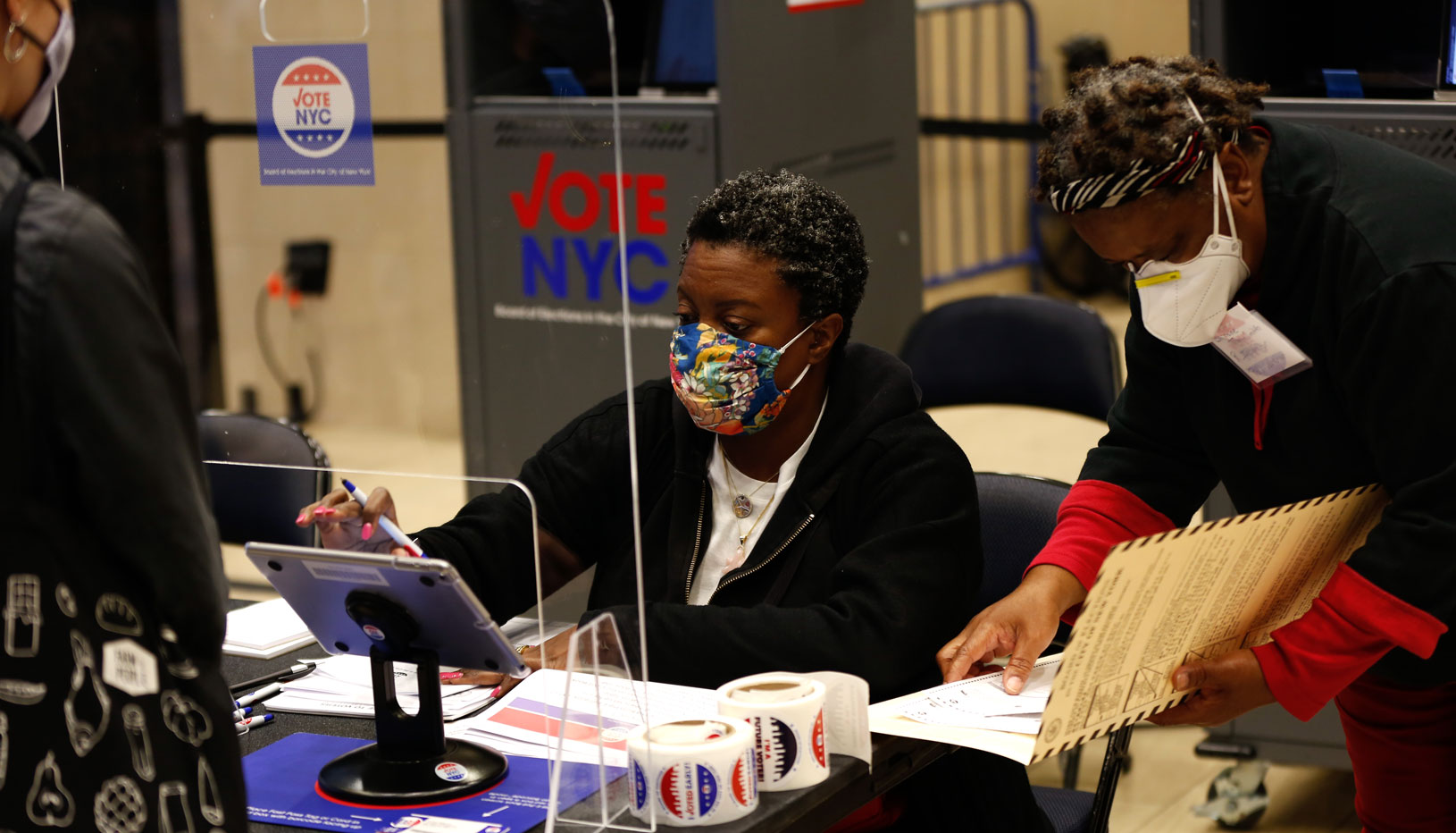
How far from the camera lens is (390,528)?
62.4 inches

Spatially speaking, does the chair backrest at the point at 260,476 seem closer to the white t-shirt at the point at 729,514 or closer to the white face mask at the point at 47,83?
the white face mask at the point at 47,83

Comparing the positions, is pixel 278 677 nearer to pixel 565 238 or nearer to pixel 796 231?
pixel 565 238

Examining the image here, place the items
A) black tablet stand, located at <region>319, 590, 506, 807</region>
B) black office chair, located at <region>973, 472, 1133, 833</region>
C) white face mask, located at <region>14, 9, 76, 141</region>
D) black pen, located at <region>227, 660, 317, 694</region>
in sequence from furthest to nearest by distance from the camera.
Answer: black office chair, located at <region>973, 472, 1133, 833</region>
black pen, located at <region>227, 660, 317, 694</region>
black tablet stand, located at <region>319, 590, 506, 807</region>
white face mask, located at <region>14, 9, 76, 141</region>

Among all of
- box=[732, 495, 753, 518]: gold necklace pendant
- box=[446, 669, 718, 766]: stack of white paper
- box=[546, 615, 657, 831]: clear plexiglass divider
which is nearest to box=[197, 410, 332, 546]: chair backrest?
box=[446, 669, 718, 766]: stack of white paper

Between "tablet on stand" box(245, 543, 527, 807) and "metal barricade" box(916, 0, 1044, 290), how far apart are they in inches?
236

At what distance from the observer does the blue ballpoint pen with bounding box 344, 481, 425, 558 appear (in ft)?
5.01

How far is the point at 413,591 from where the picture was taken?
144cm

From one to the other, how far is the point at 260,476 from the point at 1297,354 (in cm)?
155

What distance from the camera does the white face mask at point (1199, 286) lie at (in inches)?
65.2

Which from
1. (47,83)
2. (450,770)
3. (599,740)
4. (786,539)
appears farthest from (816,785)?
(47,83)

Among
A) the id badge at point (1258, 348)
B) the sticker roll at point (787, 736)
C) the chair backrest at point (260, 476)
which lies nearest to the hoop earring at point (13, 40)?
the chair backrest at point (260, 476)

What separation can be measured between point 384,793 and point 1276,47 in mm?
2333

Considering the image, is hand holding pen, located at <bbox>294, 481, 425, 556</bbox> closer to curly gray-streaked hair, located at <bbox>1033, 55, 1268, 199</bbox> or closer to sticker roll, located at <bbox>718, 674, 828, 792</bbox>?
sticker roll, located at <bbox>718, 674, 828, 792</bbox>

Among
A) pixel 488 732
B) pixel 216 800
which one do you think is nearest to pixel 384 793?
pixel 488 732
